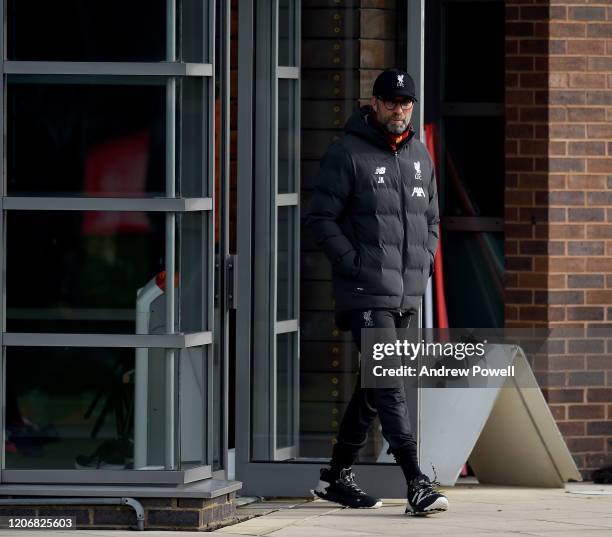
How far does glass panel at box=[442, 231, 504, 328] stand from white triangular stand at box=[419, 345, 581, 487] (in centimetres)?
103

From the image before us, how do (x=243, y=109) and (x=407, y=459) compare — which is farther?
(x=243, y=109)

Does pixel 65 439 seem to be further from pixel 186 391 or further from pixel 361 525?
pixel 361 525

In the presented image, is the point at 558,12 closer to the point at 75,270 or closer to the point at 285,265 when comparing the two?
the point at 285,265

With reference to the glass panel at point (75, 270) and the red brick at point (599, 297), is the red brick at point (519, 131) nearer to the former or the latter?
the red brick at point (599, 297)

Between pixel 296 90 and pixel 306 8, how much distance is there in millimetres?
376

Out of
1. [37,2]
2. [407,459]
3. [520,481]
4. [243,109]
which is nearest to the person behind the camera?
[37,2]

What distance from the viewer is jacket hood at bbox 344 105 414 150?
24.4 ft

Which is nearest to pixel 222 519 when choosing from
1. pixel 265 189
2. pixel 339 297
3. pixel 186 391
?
pixel 186 391

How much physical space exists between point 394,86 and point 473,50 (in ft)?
8.81

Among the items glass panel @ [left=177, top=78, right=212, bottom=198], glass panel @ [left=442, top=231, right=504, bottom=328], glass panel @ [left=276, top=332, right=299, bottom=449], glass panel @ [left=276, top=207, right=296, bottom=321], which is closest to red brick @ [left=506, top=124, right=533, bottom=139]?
glass panel @ [left=442, top=231, right=504, bottom=328]

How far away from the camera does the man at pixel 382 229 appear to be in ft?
24.0

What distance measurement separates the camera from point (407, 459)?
7.32m

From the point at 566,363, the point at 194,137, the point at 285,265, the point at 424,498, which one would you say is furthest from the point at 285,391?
the point at 566,363

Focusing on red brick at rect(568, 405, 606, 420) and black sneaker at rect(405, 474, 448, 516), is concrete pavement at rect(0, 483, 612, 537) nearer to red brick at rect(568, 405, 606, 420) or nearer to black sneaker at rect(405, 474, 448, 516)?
black sneaker at rect(405, 474, 448, 516)
